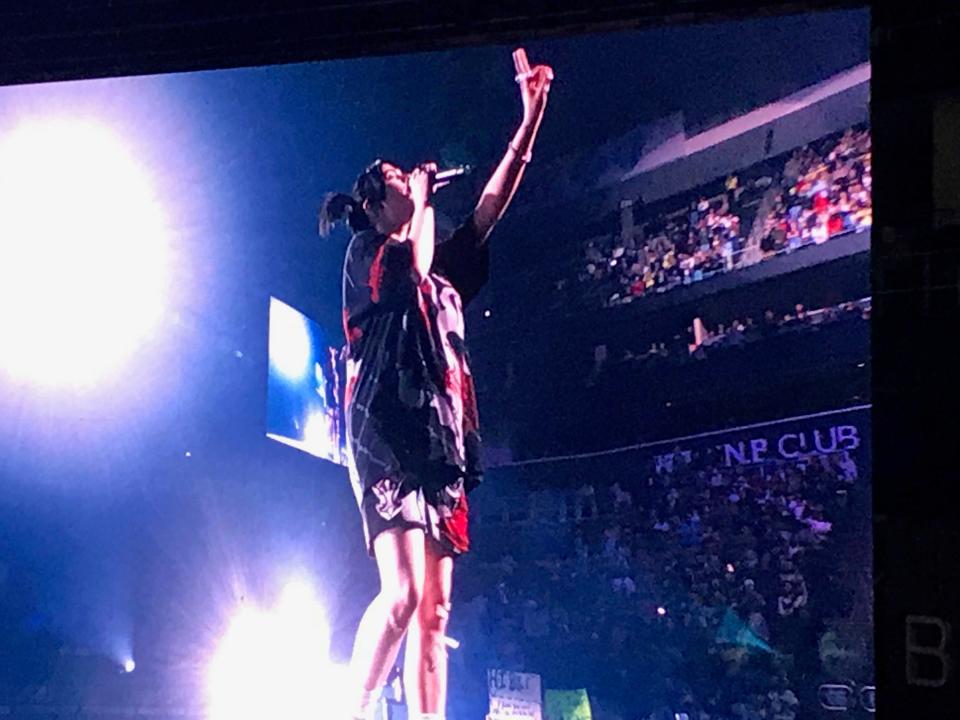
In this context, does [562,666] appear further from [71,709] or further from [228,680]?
[71,709]

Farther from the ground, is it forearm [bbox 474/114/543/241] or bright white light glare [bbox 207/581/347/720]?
forearm [bbox 474/114/543/241]

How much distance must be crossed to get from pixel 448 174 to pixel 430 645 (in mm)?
1400

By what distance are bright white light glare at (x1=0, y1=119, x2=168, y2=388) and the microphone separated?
43.0 inches

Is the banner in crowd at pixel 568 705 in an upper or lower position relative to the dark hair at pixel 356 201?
lower

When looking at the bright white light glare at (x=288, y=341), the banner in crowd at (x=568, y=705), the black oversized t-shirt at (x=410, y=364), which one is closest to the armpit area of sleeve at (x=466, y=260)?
the black oversized t-shirt at (x=410, y=364)

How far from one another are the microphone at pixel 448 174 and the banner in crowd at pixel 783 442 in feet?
3.26

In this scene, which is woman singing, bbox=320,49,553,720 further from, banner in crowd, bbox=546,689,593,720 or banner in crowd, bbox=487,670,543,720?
banner in crowd, bbox=546,689,593,720

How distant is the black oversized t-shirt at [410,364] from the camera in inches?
117

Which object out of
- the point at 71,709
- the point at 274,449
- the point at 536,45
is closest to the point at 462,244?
the point at 536,45

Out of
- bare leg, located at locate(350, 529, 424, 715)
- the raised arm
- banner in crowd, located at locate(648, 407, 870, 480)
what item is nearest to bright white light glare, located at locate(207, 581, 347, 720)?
bare leg, located at locate(350, 529, 424, 715)

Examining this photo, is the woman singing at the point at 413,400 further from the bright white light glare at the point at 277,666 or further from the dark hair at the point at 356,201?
the bright white light glare at the point at 277,666

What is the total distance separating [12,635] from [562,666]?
2037 millimetres

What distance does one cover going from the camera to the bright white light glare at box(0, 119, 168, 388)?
3.50 metres

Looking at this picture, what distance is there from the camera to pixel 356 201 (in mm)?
3172
